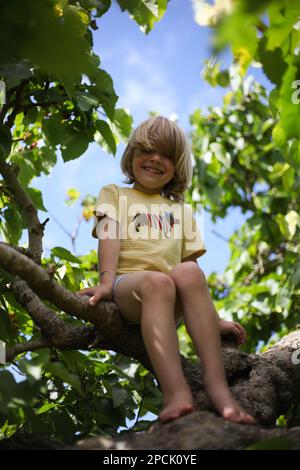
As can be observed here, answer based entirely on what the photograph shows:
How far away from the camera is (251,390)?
1323 mm

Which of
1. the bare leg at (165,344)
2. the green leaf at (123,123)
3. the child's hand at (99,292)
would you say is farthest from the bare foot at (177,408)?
the green leaf at (123,123)

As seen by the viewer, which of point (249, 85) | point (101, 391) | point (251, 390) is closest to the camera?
point (251, 390)

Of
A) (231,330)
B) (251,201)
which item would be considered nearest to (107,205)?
(231,330)

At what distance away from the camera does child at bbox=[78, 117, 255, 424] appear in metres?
1.19

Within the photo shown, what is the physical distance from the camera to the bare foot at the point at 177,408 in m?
1.08

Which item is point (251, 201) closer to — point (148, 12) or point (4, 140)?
point (148, 12)

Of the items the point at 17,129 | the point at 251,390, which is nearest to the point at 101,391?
the point at 251,390

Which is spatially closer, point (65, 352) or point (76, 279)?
point (65, 352)

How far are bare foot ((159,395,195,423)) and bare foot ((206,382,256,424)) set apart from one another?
0.20 feet

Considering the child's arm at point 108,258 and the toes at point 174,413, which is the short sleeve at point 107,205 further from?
the toes at point 174,413

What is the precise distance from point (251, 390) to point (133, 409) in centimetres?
68

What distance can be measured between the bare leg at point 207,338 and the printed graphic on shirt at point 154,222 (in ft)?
1.16
